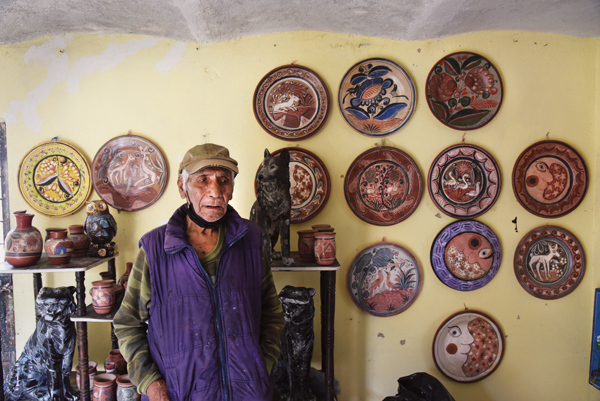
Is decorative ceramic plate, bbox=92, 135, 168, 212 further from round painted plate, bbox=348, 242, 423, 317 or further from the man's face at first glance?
round painted plate, bbox=348, 242, 423, 317

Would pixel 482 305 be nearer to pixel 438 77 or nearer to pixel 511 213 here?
pixel 511 213

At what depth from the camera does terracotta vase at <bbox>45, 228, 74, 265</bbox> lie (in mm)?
1797

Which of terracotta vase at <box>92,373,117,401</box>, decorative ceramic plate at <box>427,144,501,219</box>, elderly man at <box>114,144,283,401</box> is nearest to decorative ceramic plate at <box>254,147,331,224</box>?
decorative ceramic plate at <box>427,144,501,219</box>

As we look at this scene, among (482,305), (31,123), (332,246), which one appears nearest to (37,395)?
(31,123)

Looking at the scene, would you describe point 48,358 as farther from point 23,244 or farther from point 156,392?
point 156,392

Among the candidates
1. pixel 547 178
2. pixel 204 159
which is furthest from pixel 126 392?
pixel 547 178

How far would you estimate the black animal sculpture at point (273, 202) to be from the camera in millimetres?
1754

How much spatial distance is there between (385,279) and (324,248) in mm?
641

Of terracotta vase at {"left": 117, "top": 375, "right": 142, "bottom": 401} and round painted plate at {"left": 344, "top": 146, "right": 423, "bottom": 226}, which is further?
round painted plate at {"left": 344, "top": 146, "right": 423, "bottom": 226}

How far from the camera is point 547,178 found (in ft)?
7.36

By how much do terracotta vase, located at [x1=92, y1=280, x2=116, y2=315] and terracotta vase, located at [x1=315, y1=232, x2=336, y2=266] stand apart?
111 centimetres

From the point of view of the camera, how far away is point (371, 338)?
7.36 ft

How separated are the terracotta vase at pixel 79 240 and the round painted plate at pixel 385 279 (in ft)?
5.21

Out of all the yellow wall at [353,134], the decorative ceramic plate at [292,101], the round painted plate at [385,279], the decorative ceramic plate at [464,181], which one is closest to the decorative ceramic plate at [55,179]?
the yellow wall at [353,134]
